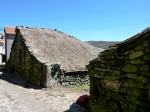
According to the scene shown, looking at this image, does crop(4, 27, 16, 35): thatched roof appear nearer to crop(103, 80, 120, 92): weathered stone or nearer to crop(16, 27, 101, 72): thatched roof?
crop(16, 27, 101, 72): thatched roof

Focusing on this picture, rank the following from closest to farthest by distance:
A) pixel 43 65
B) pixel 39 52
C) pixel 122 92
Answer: pixel 122 92 → pixel 43 65 → pixel 39 52

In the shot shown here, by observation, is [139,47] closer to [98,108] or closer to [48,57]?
[98,108]

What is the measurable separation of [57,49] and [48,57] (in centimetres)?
217

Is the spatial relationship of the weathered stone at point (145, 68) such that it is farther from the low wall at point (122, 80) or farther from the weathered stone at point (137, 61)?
the weathered stone at point (137, 61)

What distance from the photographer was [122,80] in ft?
22.2

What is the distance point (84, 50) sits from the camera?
20.8 metres

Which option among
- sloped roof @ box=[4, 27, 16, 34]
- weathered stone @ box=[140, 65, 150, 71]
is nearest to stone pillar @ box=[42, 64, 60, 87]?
weathered stone @ box=[140, 65, 150, 71]

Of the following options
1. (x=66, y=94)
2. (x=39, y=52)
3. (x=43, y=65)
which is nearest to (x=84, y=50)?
(x=39, y=52)

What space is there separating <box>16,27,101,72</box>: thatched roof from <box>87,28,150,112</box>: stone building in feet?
25.9

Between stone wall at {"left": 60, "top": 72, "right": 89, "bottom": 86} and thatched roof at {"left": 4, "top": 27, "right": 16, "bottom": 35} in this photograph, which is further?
thatched roof at {"left": 4, "top": 27, "right": 16, "bottom": 35}

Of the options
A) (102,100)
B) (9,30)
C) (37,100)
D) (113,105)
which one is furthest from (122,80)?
(9,30)

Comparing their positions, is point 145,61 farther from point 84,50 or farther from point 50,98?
point 84,50

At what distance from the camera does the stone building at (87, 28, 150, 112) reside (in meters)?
5.99

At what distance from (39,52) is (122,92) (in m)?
10.9
